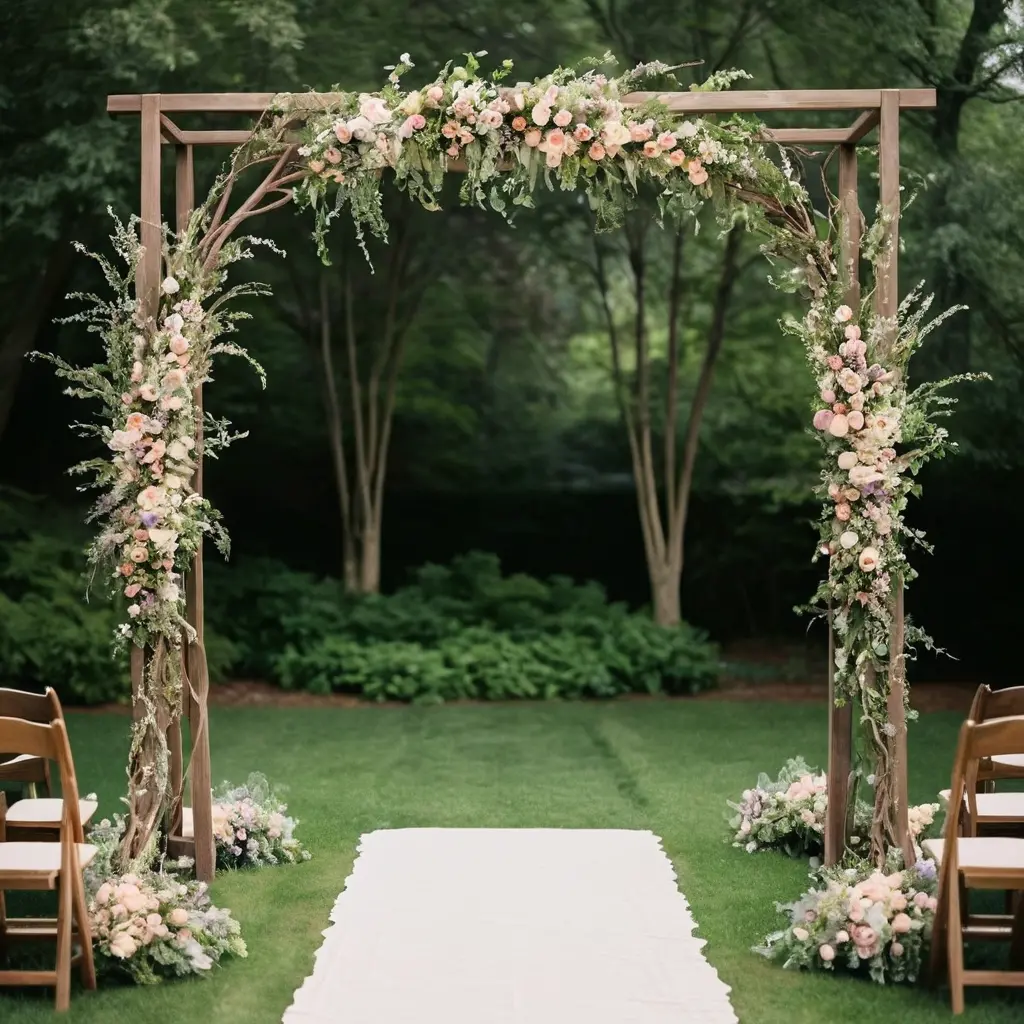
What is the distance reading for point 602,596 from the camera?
12820 millimetres

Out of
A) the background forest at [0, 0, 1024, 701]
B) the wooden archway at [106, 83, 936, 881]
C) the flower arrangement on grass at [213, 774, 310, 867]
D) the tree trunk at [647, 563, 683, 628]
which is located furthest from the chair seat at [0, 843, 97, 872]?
the tree trunk at [647, 563, 683, 628]

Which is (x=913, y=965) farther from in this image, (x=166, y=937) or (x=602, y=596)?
(x=602, y=596)

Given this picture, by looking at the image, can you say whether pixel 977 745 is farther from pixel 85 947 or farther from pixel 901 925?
pixel 85 947

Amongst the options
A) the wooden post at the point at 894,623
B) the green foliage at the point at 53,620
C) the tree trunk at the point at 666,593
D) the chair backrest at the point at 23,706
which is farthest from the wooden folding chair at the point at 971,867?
the tree trunk at the point at 666,593

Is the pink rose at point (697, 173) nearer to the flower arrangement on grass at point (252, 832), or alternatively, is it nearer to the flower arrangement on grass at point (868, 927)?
the flower arrangement on grass at point (868, 927)

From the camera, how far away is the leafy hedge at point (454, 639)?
38.6ft

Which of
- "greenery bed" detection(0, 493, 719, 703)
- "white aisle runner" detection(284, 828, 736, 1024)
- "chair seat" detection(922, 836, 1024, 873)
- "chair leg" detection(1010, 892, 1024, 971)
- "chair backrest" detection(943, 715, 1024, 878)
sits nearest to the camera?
"chair backrest" detection(943, 715, 1024, 878)

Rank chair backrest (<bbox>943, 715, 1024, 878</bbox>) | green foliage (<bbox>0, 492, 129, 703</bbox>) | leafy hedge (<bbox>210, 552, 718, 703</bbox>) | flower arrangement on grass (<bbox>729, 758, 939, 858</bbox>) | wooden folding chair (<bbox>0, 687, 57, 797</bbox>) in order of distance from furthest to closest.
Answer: leafy hedge (<bbox>210, 552, 718, 703</bbox>) → green foliage (<bbox>0, 492, 129, 703</bbox>) → flower arrangement on grass (<bbox>729, 758, 939, 858</bbox>) → wooden folding chair (<bbox>0, 687, 57, 797</bbox>) → chair backrest (<bbox>943, 715, 1024, 878</bbox>)

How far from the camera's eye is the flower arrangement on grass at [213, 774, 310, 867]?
6.05m

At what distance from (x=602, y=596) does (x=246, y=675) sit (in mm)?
3215

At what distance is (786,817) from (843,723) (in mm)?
1110

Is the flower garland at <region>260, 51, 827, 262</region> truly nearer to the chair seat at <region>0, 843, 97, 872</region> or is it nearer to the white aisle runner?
the chair seat at <region>0, 843, 97, 872</region>

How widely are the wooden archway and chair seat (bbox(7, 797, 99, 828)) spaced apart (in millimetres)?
451

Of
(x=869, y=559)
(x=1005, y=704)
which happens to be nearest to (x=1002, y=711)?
(x=1005, y=704)
